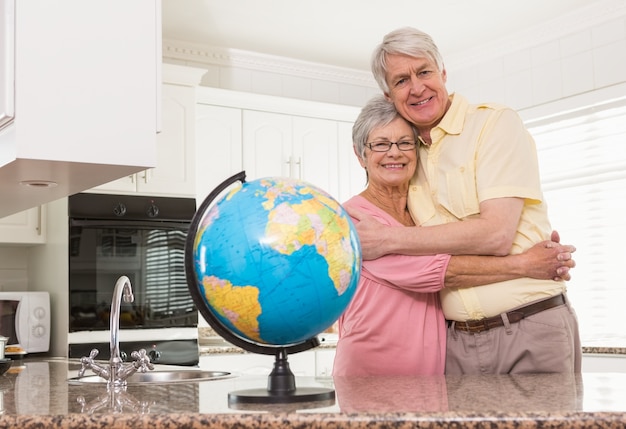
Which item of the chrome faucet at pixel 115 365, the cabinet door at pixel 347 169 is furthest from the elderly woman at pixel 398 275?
the cabinet door at pixel 347 169

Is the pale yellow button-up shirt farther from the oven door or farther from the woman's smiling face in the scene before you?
the oven door

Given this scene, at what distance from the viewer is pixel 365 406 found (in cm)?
117

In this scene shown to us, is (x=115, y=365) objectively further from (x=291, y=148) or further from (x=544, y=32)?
(x=544, y=32)

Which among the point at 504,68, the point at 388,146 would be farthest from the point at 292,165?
the point at 388,146

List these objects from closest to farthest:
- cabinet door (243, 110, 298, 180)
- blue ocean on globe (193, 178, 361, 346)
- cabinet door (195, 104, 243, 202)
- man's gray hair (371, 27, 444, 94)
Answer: blue ocean on globe (193, 178, 361, 346), man's gray hair (371, 27, 444, 94), cabinet door (195, 104, 243, 202), cabinet door (243, 110, 298, 180)

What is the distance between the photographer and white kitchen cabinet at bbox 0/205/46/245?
12.9 ft

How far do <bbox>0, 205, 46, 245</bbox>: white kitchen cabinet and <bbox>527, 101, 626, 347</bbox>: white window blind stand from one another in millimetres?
2877

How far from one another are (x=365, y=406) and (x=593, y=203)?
3.70m

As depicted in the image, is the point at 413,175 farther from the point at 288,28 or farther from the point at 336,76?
the point at 336,76

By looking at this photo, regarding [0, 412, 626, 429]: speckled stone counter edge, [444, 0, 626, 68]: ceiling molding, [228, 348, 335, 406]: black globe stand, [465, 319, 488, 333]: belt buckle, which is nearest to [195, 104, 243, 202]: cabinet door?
[444, 0, 626, 68]: ceiling molding

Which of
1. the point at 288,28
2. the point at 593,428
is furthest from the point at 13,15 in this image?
the point at 288,28

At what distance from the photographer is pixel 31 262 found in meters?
4.28

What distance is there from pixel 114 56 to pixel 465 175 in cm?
88

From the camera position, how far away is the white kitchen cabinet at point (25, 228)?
3938 mm
